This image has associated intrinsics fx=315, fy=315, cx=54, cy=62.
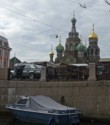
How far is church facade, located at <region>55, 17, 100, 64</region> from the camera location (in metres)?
77.0

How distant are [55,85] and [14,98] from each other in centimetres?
357

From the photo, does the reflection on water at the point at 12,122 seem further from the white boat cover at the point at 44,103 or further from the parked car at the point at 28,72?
the parked car at the point at 28,72

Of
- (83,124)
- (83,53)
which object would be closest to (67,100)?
(83,124)

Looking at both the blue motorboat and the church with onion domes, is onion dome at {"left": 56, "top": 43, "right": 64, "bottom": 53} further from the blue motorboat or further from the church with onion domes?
the blue motorboat

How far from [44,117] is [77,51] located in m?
63.1

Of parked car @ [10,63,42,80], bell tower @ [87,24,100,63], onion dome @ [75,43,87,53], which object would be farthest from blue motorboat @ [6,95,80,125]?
onion dome @ [75,43,87,53]

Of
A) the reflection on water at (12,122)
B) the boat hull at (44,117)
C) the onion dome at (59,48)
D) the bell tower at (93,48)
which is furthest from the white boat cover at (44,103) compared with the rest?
the onion dome at (59,48)

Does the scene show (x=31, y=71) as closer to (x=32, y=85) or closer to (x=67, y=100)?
(x=32, y=85)

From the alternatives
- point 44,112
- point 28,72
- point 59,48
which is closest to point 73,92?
point 44,112

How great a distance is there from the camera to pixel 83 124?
1959cm

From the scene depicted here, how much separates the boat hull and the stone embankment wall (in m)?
1.93

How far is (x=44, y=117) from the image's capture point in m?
19.0

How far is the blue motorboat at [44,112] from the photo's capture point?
60.4ft

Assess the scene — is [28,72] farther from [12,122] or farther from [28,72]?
[12,122]
